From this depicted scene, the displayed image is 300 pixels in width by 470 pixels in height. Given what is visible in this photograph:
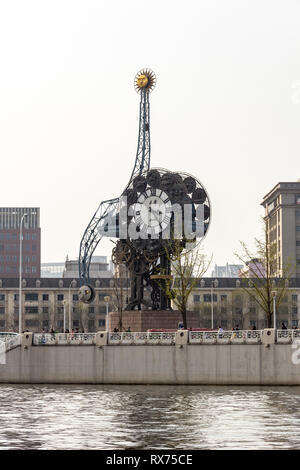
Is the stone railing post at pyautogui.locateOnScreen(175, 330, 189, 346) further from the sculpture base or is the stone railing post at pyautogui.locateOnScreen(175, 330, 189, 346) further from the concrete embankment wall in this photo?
the sculpture base

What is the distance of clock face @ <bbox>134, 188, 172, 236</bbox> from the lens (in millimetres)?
111812

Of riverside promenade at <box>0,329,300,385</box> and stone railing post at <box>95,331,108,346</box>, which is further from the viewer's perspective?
stone railing post at <box>95,331,108,346</box>

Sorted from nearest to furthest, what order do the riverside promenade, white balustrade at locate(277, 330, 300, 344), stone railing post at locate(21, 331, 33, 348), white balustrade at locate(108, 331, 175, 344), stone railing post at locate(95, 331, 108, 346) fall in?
white balustrade at locate(277, 330, 300, 344)
the riverside promenade
white balustrade at locate(108, 331, 175, 344)
stone railing post at locate(95, 331, 108, 346)
stone railing post at locate(21, 331, 33, 348)

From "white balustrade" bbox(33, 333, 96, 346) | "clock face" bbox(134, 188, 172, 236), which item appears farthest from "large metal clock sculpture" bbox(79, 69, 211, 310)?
"white balustrade" bbox(33, 333, 96, 346)

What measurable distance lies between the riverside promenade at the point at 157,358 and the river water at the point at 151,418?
3.13m

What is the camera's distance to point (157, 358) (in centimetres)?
8631

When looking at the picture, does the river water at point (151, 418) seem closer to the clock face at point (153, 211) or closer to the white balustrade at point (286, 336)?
the white balustrade at point (286, 336)

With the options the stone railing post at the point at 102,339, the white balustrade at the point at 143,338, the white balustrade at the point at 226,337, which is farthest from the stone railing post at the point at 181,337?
the stone railing post at the point at 102,339

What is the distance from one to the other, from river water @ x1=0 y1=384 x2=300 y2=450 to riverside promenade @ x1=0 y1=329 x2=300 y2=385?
3.13m

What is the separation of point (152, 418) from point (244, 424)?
6.27m

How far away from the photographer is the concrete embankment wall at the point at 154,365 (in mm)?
83062
